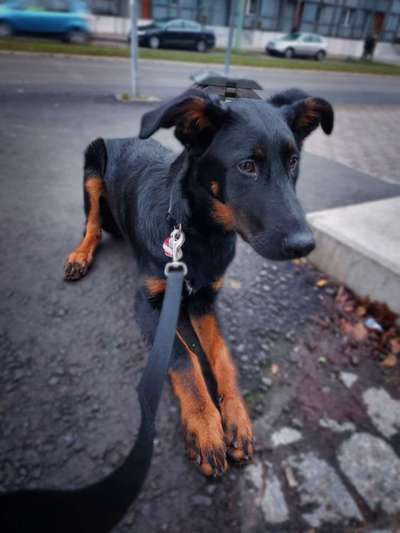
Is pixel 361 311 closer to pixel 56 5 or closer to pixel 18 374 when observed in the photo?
pixel 18 374

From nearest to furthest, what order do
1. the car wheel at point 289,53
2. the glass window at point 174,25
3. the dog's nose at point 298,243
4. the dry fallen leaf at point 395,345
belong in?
1. the dog's nose at point 298,243
2. the dry fallen leaf at point 395,345
3. the glass window at point 174,25
4. the car wheel at point 289,53

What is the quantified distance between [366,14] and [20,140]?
47.1m

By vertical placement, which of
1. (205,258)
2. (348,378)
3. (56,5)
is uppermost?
(56,5)

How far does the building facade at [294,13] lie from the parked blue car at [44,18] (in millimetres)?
13875

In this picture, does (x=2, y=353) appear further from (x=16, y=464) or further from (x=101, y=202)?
(x=101, y=202)

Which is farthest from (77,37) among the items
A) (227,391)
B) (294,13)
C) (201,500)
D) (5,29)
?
(294,13)

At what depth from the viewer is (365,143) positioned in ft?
25.7

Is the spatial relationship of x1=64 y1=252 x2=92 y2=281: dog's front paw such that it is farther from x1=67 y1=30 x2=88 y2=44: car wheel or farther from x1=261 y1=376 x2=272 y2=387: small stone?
x1=67 y1=30 x2=88 y2=44: car wheel

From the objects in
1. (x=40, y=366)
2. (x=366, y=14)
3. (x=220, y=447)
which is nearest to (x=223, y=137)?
(x=220, y=447)

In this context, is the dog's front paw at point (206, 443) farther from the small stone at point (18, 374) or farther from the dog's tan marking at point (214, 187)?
the dog's tan marking at point (214, 187)

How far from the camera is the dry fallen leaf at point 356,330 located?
9.20 ft

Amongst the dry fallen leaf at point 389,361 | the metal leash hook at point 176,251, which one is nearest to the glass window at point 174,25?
the metal leash hook at point 176,251

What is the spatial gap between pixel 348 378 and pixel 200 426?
127 centimetres

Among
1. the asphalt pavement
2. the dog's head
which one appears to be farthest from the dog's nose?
the asphalt pavement
